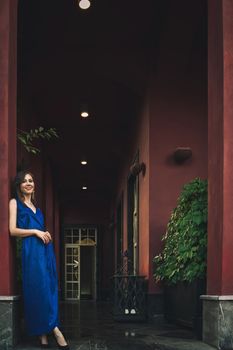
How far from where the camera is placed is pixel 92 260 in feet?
66.3

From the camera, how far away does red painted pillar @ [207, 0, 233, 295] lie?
392cm

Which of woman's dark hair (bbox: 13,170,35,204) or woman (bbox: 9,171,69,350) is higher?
woman's dark hair (bbox: 13,170,35,204)

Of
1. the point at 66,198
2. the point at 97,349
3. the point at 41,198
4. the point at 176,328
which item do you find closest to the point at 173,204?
the point at 176,328

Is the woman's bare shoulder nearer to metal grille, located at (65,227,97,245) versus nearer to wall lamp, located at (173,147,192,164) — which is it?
wall lamp, located at (173,147,192,164)

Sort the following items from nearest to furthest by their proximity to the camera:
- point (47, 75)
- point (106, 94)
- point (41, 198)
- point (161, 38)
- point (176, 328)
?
point (176, 328) < point (161, 38) < point (47, 75) < point (106, 94) < point (41, 198)

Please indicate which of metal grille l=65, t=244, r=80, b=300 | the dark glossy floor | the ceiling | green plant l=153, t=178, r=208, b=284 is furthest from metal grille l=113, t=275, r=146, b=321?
metal grille l=65, t=244, r=80, b=300

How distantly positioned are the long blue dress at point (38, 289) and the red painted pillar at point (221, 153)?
1126 millimetres

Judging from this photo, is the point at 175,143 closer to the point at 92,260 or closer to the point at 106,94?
the point at 106,94

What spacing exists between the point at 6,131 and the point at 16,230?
0.67 m

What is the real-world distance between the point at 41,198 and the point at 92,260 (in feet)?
31.2

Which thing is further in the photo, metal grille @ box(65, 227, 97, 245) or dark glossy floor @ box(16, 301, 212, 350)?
metal grille @ box(65, 227, 97, 245)

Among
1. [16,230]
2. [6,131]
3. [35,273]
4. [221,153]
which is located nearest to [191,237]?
[221,153]

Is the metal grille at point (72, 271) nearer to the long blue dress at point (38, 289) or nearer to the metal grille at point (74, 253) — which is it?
the metal grille at point (74, 253)

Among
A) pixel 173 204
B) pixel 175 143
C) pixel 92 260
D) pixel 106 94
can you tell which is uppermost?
pixel 106 94
